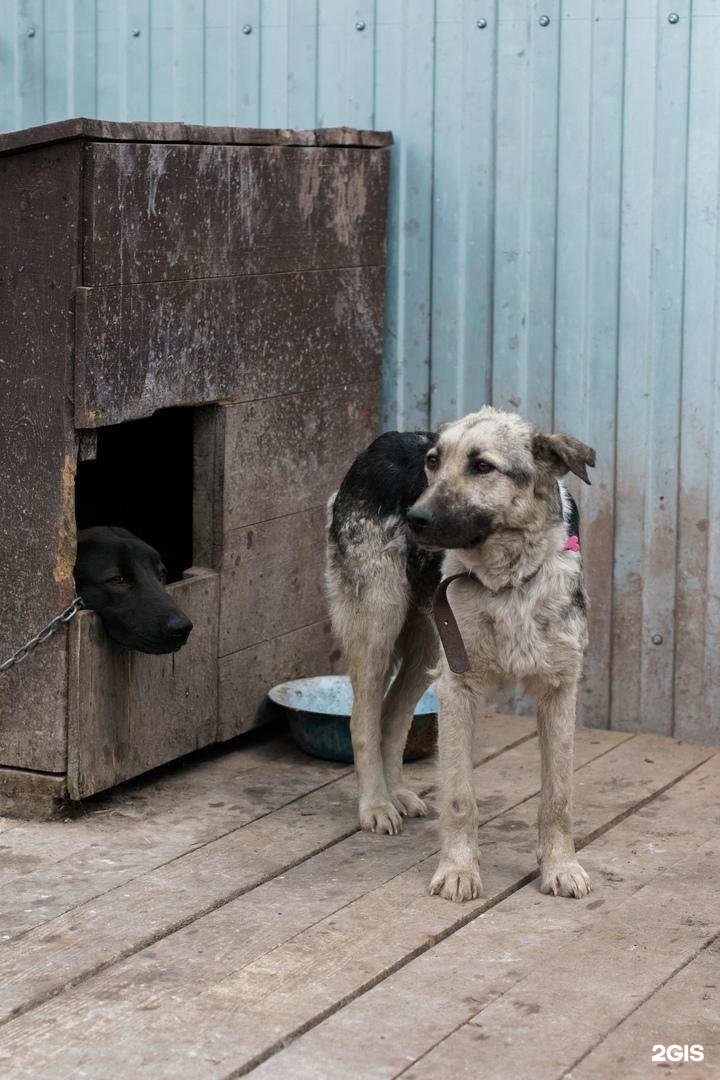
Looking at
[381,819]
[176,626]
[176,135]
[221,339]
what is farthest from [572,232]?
[381,819]

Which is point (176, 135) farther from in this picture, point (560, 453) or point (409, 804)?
point (409, 804)

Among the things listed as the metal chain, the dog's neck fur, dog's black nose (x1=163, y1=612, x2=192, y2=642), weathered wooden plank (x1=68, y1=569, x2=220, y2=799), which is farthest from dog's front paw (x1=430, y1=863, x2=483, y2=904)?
the metal chain

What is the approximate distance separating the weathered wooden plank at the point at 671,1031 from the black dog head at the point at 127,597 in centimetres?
202

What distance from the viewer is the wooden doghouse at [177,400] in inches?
195

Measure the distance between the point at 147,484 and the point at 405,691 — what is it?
1802mm

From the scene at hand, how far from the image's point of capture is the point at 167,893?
452 centimetres

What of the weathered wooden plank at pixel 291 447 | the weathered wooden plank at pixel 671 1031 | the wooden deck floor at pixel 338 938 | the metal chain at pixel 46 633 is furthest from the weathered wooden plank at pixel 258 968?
the weathered wooden plank at pixel 291 447

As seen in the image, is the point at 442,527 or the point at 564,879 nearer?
the point at 442,527

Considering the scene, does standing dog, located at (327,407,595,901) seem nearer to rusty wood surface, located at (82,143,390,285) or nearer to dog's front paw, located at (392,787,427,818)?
dog's front paw, located at (392,787,427,818)

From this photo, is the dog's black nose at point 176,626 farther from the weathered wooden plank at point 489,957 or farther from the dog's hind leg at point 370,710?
the weathered wooden plank at point 489,957

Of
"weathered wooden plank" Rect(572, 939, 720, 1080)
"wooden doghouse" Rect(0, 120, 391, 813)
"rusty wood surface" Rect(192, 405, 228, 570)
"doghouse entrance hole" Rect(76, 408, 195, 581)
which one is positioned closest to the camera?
"weathered wooden plank" Rect(572, 939, 720, 1080)

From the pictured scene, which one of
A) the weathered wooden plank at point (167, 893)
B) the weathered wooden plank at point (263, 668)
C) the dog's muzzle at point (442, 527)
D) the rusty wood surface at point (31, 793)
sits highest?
the dog's muzzle at point (442, 527)

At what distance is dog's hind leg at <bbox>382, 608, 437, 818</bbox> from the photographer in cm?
540

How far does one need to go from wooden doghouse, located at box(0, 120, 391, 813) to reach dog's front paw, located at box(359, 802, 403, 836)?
850 millimetres
